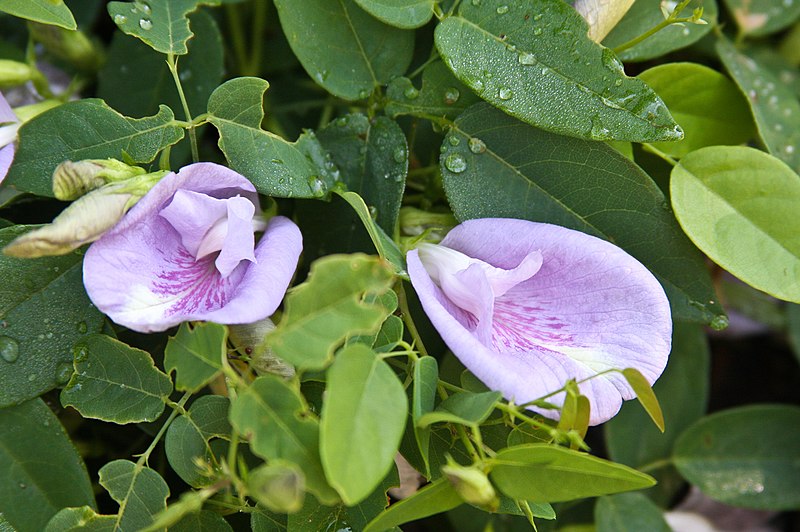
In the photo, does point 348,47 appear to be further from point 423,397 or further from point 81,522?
point 81,522

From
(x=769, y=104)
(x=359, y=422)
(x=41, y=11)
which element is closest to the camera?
(x=359, y=422)

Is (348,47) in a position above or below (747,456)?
above

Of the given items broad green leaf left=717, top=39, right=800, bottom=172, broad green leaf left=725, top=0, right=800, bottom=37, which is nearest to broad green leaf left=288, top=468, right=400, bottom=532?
broad green leaf left=717, top=39, right=800, bottom=172

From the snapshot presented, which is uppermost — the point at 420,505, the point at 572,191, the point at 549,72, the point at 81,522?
the point at 549,72

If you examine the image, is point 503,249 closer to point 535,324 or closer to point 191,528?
point 535,324

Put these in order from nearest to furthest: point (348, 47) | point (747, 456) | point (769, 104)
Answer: point (348, 47), point (769, 104), point (747, 456)

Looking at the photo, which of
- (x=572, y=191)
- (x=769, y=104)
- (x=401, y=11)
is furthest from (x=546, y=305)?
(x=769, y=104)
